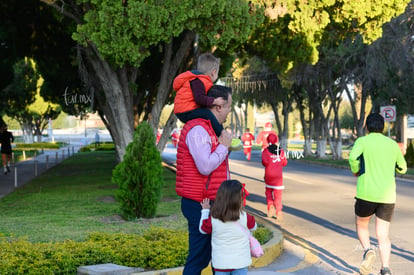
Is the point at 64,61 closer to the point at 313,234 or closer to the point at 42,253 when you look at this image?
the point at 313,234

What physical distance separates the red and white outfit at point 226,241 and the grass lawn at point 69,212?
406 centimetres

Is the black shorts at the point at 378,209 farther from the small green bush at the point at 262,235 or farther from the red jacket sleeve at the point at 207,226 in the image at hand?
the red jacket sleeve at the point at 207,226

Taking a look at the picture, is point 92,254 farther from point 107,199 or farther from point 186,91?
point 107,199

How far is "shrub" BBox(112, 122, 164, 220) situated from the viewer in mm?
10750

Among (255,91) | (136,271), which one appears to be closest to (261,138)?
Result: (136,271)

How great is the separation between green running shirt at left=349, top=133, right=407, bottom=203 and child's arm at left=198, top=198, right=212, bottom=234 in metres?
2.68

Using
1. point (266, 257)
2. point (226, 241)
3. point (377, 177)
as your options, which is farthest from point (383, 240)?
point (226, 241)

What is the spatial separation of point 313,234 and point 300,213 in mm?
2576

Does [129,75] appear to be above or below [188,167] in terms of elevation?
above


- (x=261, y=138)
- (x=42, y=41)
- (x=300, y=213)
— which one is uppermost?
(x=42, y=41)

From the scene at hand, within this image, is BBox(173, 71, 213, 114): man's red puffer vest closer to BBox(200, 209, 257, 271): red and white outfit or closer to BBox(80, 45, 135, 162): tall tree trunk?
BBox(200, 209, 257, 271): red and white outfit

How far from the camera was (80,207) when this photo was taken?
43.3 feet

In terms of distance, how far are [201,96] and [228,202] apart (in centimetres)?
81

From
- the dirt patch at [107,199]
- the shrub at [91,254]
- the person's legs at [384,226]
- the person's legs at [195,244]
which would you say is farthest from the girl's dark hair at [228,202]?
the dirt patch at [107,199]
